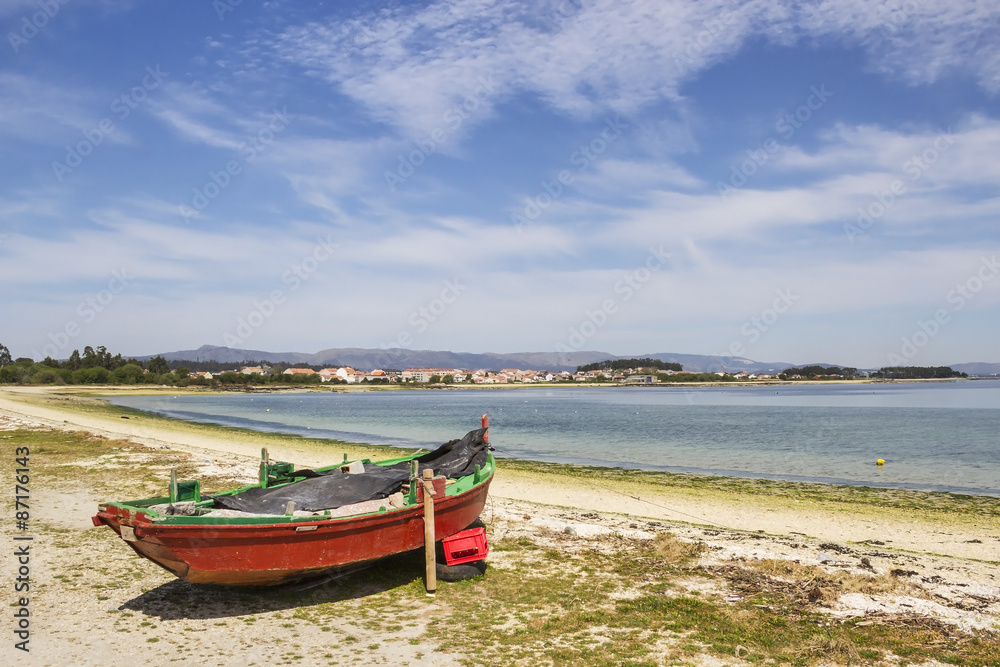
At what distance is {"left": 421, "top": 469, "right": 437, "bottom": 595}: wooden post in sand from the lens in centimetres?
939

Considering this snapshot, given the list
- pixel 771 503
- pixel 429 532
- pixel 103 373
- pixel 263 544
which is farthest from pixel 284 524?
pixel 103 373

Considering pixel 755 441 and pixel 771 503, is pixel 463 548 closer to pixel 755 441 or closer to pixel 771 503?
pixel 771 503

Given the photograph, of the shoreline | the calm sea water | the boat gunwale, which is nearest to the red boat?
the boat gunwale

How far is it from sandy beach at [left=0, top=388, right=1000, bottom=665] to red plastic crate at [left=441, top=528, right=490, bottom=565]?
799mm

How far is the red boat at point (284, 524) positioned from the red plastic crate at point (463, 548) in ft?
0.98

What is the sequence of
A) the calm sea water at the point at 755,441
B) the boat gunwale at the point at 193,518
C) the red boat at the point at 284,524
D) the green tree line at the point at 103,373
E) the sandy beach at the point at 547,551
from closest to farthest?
the sandy beach at the point at 547,551, the boat gunwale at the point at 193,518, the red boat at the point at 284,524, the calm sea water at the point at 755,441, the green tree line at the point at 103,373

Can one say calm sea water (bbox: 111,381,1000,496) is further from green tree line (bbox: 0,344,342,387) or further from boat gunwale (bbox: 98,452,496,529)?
green tree line (bbox: 0,344,342,387)

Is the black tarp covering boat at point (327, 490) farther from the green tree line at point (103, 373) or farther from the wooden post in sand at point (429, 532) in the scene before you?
the green tree line at point (103, 373)

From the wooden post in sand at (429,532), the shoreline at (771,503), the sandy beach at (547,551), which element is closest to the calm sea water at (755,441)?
the shoreline at (771,503)

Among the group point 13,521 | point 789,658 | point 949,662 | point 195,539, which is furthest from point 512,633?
point 13,521

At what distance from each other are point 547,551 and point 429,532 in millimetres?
3072

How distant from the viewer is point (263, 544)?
8.09 meters

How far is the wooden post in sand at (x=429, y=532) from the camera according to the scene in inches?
370

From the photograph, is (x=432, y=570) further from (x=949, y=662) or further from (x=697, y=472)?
(x=697, y=472)
